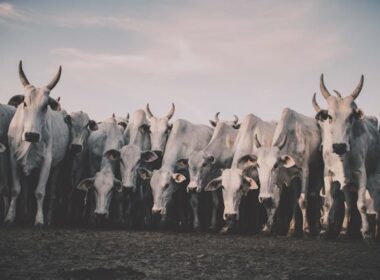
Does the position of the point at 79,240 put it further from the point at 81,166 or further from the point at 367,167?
the point at 367,167

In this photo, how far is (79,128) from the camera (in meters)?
11.9

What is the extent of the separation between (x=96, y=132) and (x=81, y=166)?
1.00 meters

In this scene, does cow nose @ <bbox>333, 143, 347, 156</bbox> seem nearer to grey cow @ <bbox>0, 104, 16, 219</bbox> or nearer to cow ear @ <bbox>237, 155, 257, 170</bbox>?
cow ear @ <bbox>237, 155, 257, 170</bbox>

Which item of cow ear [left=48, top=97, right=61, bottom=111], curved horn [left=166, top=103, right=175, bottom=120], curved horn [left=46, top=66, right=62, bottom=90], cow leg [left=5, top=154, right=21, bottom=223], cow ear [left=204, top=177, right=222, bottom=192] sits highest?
curved horn [left=166, top=103, right=175, bottom=120]

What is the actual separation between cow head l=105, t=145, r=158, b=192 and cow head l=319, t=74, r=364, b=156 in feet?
14.1

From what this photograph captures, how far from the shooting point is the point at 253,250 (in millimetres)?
6961

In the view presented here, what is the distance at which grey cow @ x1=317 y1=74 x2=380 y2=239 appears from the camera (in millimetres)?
8703

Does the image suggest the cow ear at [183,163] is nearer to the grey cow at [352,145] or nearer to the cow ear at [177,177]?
the cow ear at [177,177]

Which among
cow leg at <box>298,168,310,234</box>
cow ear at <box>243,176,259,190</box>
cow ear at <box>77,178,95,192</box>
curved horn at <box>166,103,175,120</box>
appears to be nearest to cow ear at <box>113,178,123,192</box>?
cow ear at <box>77,178,95,192</box>

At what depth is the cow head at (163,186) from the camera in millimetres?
10305

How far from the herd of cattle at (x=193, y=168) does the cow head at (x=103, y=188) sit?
0.07 ft

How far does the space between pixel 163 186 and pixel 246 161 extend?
191 centimetres

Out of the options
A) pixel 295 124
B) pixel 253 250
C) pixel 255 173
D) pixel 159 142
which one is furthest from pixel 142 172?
pixel 253 250

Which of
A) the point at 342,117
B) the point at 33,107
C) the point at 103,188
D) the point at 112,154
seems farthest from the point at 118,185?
the point at 342,117
